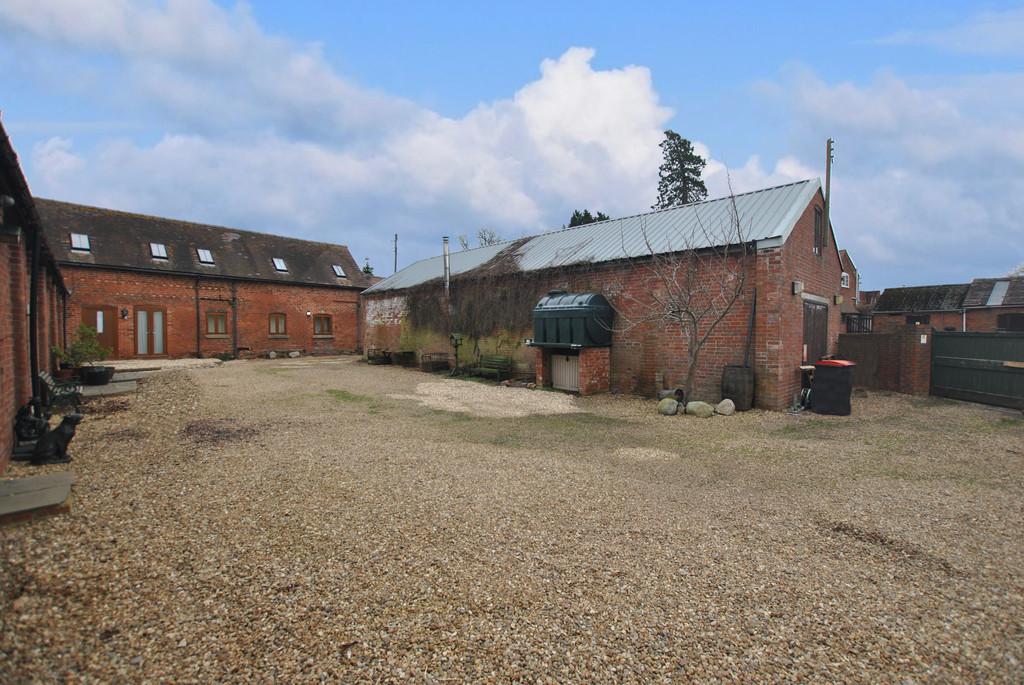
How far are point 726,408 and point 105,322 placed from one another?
23.8 metres

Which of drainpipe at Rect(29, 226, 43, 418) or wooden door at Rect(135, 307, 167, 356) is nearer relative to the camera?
drainpipe at Rect(29, 226, 43, 418)

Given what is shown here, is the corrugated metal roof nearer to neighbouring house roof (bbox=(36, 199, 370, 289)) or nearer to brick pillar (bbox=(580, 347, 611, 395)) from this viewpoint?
brick pillar (bbox=(580, 347, 611, 395))

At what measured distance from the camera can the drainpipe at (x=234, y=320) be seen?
24250 mm

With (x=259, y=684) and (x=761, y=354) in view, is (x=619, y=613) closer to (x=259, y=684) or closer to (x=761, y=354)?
(x=259, y=684)

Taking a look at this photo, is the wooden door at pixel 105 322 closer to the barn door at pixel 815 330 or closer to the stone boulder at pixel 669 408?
the stone boulder at pixel 669 408

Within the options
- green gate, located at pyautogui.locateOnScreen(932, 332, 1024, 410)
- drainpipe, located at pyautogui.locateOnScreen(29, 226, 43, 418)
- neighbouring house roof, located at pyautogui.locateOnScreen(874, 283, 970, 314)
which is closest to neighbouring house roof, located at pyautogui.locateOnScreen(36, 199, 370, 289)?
drainpipe, located at pyautogui.locateOnScreen(29, 226, 43, 418)

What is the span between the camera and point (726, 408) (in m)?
10.1

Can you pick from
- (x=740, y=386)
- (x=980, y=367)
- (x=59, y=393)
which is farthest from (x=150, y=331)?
(x=980, y=367)

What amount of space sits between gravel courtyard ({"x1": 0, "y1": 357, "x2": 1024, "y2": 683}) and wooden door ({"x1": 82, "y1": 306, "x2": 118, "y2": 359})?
1730 cm

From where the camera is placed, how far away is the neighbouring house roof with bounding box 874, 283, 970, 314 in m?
31.6

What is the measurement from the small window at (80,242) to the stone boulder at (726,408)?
2497 centimetres

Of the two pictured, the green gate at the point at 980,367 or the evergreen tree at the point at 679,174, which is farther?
the evergreen tree at the point at 679,174

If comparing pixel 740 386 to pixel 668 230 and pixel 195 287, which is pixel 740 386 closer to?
pixel 668 230

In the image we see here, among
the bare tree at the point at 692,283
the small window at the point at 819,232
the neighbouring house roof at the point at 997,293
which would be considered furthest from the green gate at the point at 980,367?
the neighbouring house roof at the point at 997,293
